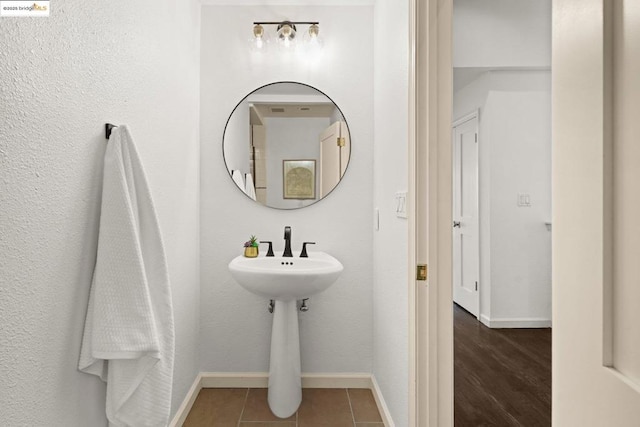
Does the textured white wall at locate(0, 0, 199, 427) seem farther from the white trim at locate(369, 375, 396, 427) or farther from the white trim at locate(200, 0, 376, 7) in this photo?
the white trim at locate(369, 375, 396, 427)

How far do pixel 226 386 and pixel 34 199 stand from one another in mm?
1954

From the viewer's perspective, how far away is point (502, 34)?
3.49 m

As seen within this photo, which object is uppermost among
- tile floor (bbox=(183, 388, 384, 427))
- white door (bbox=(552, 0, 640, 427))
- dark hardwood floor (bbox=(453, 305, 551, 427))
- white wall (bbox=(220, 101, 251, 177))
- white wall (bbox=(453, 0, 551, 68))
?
white wall (bbox=(453, 0, 551, 68))

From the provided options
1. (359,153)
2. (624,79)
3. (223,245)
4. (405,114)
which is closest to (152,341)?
(624,79)

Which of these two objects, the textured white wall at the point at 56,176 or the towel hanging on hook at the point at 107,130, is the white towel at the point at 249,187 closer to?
the textured white wall at the point at 56,176

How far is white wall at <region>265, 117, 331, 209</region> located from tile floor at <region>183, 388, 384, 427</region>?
1.17 meters

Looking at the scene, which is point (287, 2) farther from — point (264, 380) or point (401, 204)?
point (264, 380)

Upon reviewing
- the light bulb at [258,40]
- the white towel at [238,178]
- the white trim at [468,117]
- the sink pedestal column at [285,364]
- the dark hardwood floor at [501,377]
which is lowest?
the dark hardwood floor at [501,377]

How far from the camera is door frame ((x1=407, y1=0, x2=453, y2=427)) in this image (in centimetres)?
144

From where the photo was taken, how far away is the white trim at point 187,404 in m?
1.99

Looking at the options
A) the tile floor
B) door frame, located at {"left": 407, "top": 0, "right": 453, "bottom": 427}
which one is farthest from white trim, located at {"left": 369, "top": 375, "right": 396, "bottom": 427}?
door frame, located at {"left": 407, "top": 0, "right": 453, "bottom": 427}

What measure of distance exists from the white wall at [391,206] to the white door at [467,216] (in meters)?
1.92

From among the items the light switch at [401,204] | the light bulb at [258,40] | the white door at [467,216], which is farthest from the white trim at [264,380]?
the light bulb at [258,40]

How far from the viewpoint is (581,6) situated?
0.45 m
